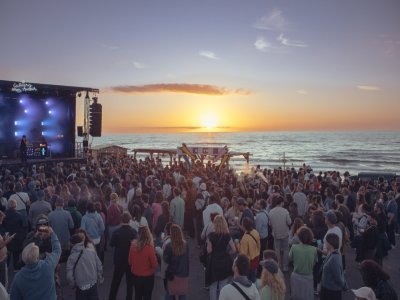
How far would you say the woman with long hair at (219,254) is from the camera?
16.0 feet

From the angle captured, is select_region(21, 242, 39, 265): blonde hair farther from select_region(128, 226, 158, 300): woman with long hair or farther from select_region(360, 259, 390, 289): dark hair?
select_region(360, 259, 390, 289): dark hair

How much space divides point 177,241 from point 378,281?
2.51 meters

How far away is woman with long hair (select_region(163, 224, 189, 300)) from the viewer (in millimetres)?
4716

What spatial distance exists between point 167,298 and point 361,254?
362cm

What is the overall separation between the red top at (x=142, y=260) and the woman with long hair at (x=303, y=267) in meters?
2.01

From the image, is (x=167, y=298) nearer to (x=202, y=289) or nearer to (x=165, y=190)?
(x=202, y=289)

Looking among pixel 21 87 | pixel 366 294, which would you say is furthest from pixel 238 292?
pixel 21 87

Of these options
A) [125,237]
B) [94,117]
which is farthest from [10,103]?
[125,237]

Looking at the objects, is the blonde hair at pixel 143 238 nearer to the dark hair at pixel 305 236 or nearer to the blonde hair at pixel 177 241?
the blonde hair at pixel 177 241

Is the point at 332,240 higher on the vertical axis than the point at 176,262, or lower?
higher

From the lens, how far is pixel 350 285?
22.2 feet

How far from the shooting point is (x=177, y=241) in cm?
472

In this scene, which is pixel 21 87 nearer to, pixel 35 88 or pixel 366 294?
pixel 35 88

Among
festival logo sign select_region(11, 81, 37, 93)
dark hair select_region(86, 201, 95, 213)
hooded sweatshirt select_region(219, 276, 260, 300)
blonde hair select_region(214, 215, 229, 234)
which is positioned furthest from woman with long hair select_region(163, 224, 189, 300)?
festival logo sign select_region(11, 81, 37, 93)
